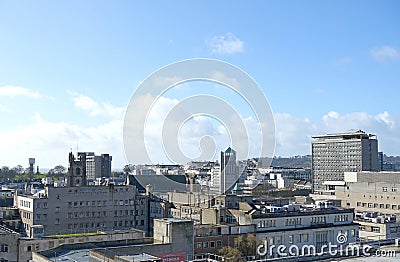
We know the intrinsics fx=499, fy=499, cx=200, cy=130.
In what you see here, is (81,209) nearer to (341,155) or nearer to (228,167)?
(228,167)

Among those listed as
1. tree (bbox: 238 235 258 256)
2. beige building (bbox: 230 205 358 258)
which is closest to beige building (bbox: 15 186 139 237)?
beige building (bbox: 230 205 358 258)

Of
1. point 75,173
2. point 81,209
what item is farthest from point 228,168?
point 81,209

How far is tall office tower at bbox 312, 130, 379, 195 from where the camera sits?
6220 inches

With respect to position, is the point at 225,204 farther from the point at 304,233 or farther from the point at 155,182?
the point at 155,182

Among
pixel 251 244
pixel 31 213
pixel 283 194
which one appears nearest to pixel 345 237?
pixel 251 244

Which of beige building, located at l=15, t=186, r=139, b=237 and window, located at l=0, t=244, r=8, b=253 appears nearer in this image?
window, located at l=0, t=244, r=8, b=253

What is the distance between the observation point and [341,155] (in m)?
166

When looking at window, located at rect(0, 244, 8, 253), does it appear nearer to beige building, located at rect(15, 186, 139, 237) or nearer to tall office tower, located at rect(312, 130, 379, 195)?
beige building, located at rect(15, 186, 139, 237)

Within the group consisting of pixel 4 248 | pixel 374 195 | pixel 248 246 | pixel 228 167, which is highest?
pixel 228 167

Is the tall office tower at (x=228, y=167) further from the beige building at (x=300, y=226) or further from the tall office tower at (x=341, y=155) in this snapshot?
the beige building at (x=300, y=226)

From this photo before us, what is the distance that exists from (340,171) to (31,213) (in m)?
124

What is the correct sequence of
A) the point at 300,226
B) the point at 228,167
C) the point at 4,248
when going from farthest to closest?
the point at 228,167 < the point at 300,226 < the point at 4,248

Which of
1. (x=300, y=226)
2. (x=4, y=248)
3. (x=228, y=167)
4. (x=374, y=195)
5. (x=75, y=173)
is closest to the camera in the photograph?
(x=4, y=248)

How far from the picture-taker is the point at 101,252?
33969 millimetres
